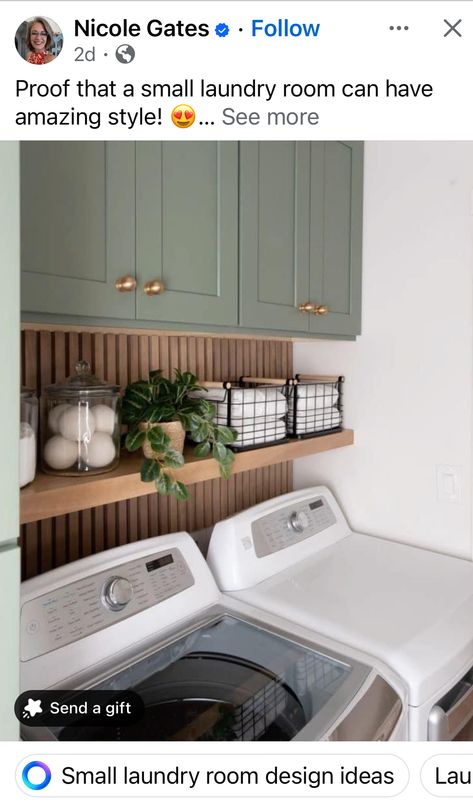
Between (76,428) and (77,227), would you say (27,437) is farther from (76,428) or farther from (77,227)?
(77,227)

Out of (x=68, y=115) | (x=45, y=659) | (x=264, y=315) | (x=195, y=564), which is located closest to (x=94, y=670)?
(x=45, y=659)

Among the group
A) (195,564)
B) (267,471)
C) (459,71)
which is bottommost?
(195,564)

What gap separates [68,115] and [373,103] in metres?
0.53

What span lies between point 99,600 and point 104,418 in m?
0.38

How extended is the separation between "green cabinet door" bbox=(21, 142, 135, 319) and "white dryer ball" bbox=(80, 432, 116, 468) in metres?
0.25

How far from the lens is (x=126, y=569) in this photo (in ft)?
3.51

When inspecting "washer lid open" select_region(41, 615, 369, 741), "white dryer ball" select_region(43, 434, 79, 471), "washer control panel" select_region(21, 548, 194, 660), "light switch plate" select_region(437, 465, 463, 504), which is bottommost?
"washer lid open" select_region(41, 615, 369, 741)

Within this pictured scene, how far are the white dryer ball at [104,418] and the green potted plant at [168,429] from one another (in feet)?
0.19

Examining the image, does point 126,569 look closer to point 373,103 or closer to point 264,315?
point 264,315

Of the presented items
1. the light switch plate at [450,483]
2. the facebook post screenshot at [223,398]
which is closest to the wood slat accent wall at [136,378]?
the facebook post screenshot at [223,398]

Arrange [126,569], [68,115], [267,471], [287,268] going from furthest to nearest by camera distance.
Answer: [267,471]
[287,268]
[126,569]
[68,115]

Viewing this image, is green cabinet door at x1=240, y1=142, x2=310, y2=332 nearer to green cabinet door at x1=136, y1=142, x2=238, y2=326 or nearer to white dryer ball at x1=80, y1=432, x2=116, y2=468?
green cabinet door at x1=136, y1=142, x2=238, y2=326

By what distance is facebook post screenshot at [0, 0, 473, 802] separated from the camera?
744 millimetres
